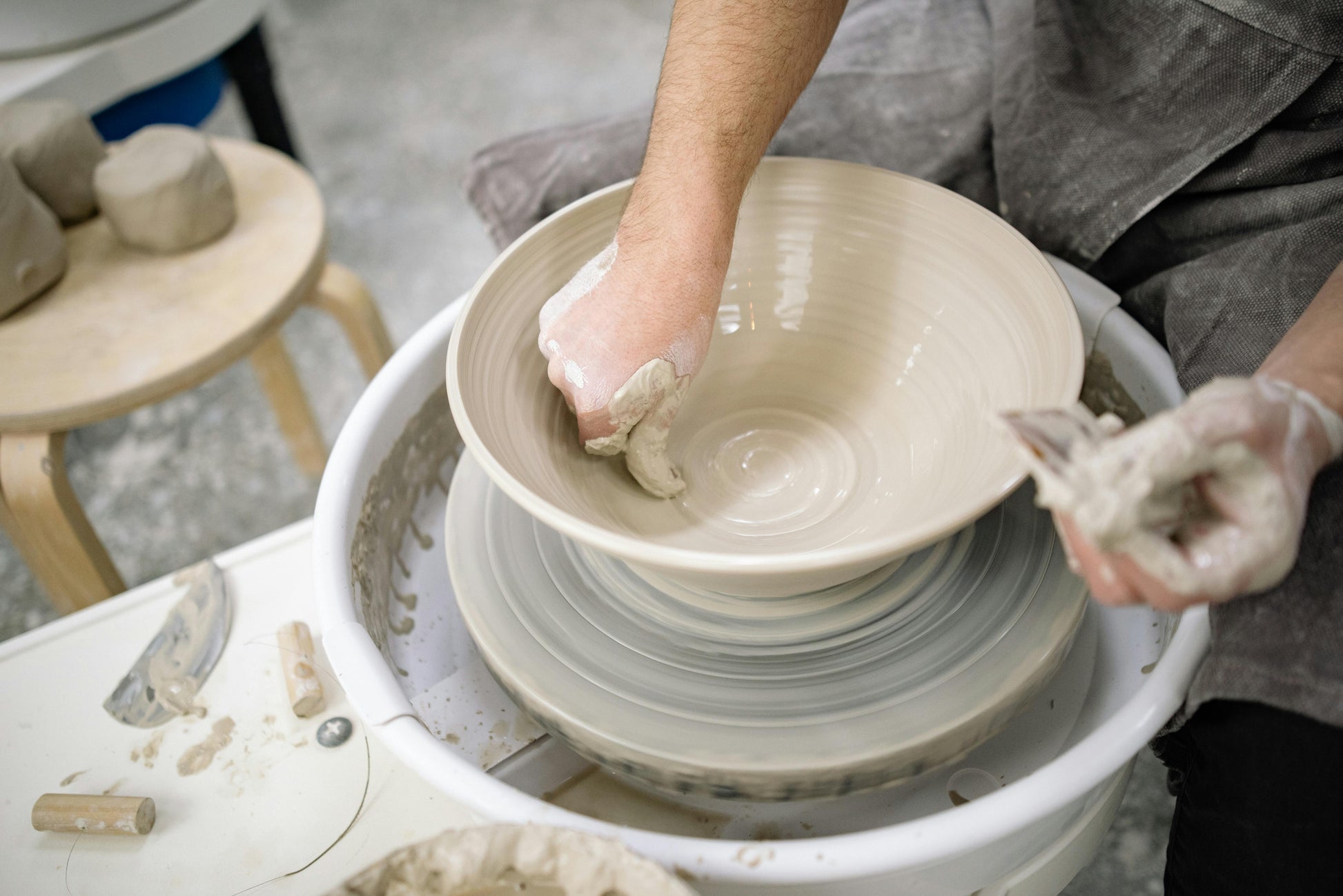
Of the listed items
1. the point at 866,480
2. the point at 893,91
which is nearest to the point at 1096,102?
the point at 893,91

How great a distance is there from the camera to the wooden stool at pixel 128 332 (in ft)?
4.78

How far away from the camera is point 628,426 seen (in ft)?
3.31

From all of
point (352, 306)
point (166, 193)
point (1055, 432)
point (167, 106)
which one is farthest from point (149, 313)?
point (1055, 432)

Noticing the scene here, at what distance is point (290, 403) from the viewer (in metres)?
2.00

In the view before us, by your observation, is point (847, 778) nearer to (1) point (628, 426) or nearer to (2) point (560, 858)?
(2) point (560, 858)

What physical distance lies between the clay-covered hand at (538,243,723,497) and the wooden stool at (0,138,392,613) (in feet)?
2.67

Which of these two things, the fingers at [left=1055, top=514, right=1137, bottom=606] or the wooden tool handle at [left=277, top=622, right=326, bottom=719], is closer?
the fingers at [left=1055, top=514, right=1137, bottom=606]

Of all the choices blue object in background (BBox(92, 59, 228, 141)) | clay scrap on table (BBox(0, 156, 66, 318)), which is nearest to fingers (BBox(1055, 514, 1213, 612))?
clay scrap on table (BBox(0, 156, 66, 318))

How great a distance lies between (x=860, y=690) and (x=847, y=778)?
0.09m

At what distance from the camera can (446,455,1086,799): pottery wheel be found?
0.88 meters

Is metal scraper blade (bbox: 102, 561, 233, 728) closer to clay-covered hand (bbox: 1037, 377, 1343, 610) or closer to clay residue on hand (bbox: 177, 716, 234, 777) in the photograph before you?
clay residue on hand (bbox: 177, 716, 234, 777)

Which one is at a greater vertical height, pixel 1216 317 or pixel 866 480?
pixel 1216 317

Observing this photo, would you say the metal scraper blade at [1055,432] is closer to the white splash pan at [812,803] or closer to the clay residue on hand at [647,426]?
the white splash pan at [812,803]

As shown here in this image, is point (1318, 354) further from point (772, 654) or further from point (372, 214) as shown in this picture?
point (372, 214)
